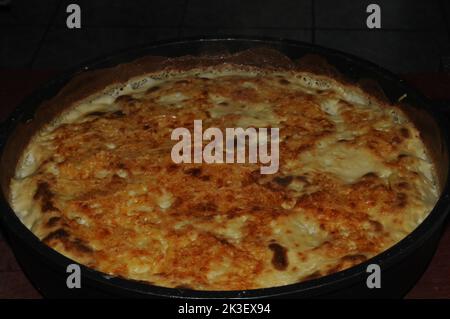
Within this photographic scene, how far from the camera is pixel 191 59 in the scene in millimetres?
2764

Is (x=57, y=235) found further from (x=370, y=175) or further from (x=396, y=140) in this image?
(x=396, y=140)

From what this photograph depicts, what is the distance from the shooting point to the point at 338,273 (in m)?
1.63

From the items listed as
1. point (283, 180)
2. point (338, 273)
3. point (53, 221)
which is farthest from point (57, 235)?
point (338, 273)

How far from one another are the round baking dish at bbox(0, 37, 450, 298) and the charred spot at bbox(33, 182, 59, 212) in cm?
10

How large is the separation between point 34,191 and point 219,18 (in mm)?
3407

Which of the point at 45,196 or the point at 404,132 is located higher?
the point at 404,132

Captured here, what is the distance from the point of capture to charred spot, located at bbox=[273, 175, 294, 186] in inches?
84.8

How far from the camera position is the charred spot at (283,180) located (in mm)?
2154

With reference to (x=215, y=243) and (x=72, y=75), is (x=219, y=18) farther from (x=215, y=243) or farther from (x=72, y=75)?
(x=215, y=243)

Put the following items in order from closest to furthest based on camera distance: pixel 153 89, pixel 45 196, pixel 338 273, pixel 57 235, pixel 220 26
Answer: pixel 338 273
pixel 57 235
pixel 45 196
pixel 153 89
pixel 220 26

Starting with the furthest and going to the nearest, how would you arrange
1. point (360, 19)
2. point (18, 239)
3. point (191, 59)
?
point (360, 19), point (191, 59), point (18, 239)

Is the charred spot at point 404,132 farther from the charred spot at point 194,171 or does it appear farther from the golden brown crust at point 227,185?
the charred spot at point 194,171

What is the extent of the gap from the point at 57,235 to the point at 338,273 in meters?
0.78
